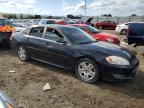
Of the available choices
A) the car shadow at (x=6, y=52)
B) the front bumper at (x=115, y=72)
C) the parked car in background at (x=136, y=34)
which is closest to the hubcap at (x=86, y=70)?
the front bumper at (x=115, y=72)

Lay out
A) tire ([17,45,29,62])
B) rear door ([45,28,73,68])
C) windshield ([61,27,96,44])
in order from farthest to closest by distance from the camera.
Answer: tire ([17,45,29,62])
windshield ([61,27,96,44])
rear door ([45,28,73,68])

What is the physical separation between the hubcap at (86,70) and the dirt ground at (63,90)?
0.21 m

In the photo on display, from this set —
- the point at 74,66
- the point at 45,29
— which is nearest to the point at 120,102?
the point at 74,66

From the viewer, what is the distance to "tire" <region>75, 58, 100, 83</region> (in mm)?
5861

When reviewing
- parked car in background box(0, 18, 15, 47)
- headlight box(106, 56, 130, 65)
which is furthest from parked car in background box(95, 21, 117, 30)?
headlight box(106, 56, 130, 65)

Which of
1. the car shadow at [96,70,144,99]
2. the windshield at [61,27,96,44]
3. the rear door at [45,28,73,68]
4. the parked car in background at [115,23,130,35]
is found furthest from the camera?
the parked car in background at [115,23,130,35]

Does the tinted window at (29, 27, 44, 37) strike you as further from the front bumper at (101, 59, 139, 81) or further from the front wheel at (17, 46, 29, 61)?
the front bumper at (101, 59, 139, 81)

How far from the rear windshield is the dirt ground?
166 inches

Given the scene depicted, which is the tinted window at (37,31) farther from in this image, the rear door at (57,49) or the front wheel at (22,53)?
the front wheel at (22,53)

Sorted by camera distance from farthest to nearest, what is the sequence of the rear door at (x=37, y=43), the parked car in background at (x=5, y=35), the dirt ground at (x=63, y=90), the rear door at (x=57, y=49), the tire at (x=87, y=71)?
the parked car in background at (x=5, y=35) < the rear door at (x=37, y=43) < the rear door at (x=57, y=49) < the tire at (x=87, y=71) < the dirt ground at (x=63, y=90)

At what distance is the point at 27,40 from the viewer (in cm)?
779

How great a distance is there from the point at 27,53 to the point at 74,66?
228 cm

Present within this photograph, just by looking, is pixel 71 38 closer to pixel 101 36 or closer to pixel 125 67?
pixel 125 67

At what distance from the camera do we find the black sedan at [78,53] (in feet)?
18.8
